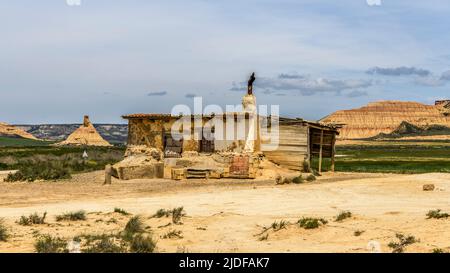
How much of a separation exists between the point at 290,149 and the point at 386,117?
518 ft

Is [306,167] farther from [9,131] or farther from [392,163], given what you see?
[9,131]

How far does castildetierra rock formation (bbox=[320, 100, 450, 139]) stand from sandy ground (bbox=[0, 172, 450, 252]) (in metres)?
140

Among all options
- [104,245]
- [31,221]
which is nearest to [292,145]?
[31,221]

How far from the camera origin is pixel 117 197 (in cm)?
1978

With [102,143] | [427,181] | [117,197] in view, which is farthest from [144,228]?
[102,143]

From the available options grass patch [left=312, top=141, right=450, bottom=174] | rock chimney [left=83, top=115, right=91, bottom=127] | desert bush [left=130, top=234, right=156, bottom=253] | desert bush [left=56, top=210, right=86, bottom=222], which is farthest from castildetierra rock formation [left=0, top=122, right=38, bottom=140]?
desert bush [left=130, top=234, right=156, bottom=253]

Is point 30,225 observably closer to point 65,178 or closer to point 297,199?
point 297,199

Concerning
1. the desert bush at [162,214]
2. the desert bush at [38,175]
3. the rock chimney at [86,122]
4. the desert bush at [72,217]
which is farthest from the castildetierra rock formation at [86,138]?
the desert bush at [72,217]

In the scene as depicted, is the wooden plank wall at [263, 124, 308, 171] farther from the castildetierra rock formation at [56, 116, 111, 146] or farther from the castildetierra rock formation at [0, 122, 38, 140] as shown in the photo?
the castildetierra rock formation at [0, 122, 38, 140]

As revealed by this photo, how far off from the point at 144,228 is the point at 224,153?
15.2 m

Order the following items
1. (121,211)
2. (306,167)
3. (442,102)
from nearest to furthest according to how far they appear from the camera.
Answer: (121,211), (306,167), (442,102)

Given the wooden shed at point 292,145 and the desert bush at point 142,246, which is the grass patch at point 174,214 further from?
the wooden shed at point 292,145

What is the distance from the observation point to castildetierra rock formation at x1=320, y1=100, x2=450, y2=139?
168 metres

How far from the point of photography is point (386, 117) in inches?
7190
